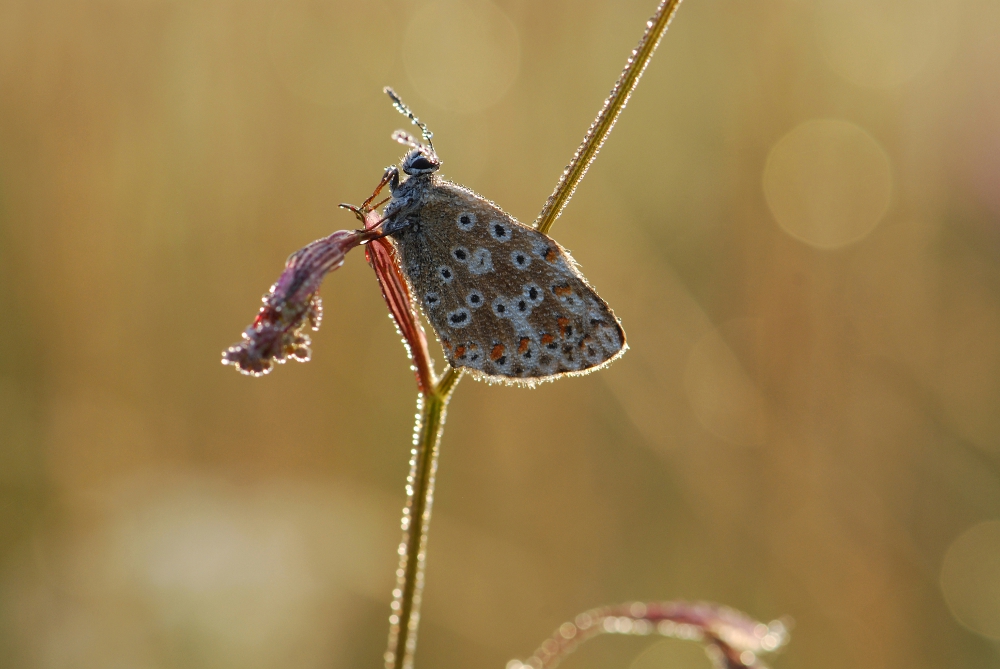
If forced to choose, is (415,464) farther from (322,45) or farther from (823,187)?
(823,187)

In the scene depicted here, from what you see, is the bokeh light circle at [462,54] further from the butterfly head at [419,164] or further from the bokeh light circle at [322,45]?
the butterfly head at [419,164]

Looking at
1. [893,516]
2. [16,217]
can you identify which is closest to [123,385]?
[16,217]

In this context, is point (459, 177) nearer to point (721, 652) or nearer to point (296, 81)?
point (296, 81)

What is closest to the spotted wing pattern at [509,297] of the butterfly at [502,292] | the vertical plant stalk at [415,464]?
the butterfly at [502,292]

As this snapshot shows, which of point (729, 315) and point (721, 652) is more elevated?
point (729, 315)

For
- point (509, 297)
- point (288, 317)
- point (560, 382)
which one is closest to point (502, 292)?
point (509, 297)

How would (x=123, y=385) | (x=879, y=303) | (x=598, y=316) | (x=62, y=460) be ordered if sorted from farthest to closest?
1. (x=879, y=303)
2. (x=123, y=385)
3. (x=62, y=460)
4. (x=598, y=316)
